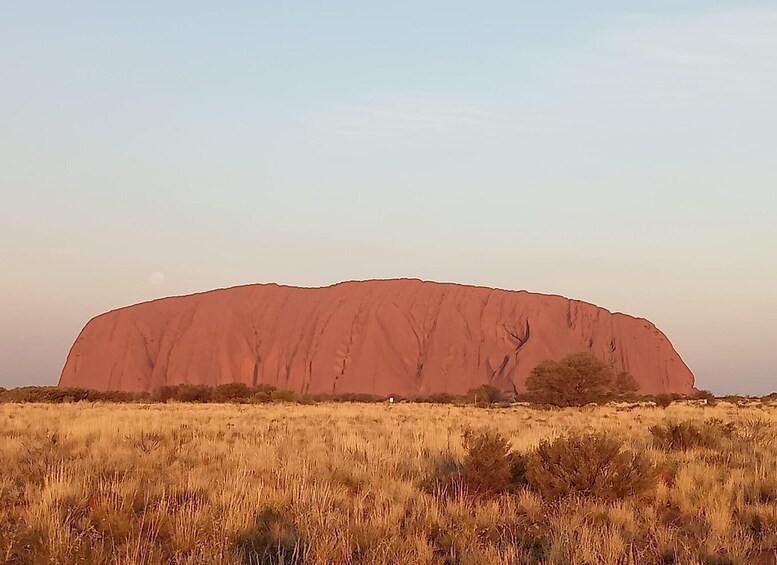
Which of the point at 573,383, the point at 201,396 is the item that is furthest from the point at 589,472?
the point at 201,396

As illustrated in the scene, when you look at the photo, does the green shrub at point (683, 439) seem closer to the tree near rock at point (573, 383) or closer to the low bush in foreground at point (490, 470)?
the low bush in foreground at point (490, 470)

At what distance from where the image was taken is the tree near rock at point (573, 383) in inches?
1629

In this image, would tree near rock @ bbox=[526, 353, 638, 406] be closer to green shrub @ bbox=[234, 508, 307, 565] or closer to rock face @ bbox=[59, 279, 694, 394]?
rock face @ bbox=[59, 279, 694, 394]

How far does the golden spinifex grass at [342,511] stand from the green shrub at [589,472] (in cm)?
22

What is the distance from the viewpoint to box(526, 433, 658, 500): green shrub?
871 cm

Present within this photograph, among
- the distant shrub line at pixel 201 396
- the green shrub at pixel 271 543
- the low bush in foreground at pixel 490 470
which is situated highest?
the low bush in foreground at pixel 490 470

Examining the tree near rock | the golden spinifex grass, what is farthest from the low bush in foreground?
the tree near rock

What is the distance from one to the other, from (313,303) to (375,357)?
53.8 feet

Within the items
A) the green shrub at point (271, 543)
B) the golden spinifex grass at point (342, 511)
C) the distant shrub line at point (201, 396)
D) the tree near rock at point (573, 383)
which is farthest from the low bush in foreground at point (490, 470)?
the distant shrub line at point (201, 396)

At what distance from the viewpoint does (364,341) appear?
8138 cm

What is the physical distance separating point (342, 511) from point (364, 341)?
2908 inches

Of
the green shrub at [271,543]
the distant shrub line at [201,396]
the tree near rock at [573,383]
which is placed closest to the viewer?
the green shrub at [271,543]

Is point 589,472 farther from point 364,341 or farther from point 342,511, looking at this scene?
point 364,341

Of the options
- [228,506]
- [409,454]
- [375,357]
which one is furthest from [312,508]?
[375,357]
